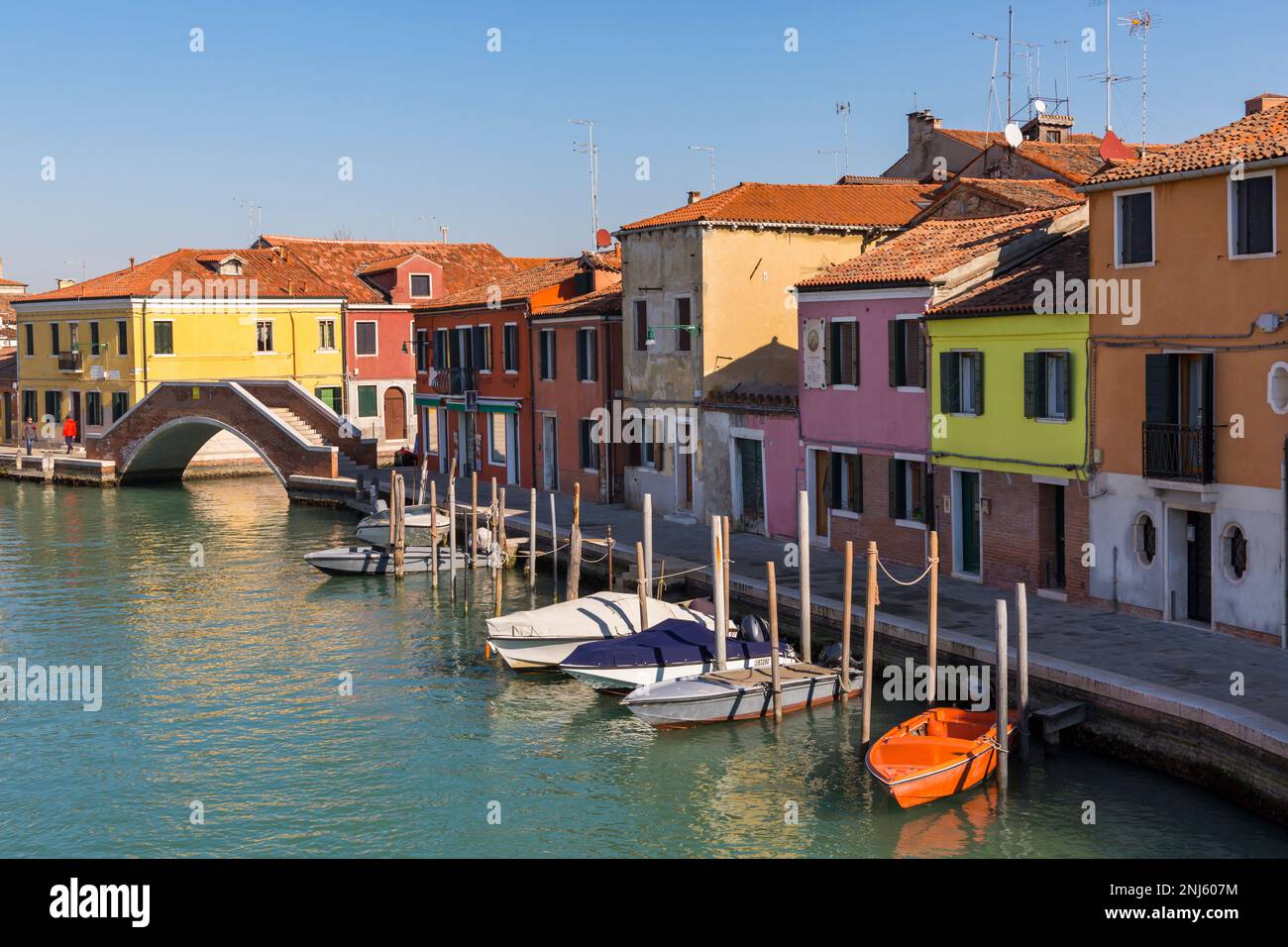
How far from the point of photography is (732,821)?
16.7 meters

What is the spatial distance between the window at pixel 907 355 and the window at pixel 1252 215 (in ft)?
22.6

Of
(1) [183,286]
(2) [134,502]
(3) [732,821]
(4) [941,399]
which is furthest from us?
(1) [183,286]

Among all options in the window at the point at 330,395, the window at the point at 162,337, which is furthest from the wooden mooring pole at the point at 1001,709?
the window at the point at 162,337

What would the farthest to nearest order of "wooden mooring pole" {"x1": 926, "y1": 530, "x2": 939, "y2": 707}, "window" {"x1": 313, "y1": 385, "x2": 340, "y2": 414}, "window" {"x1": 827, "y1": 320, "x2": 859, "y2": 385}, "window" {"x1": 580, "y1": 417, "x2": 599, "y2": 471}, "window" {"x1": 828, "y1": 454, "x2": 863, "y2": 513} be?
"window" {"x1": 313, "y1": 385, "x2": 340, "y2": 414}
"window" {"x1": 580, "y1": 417, "x2": 599, "y2": 471}
"window" {"x1": 828, "y1": 454, "x2": 863, "y2": 513}
"window" {"x1": 827, "y1": 320, "x2": 859, "y2": 385}
"wooden mooring pole" {"x1": 926, "y1": 530, "x2": 939, "y2": 707}

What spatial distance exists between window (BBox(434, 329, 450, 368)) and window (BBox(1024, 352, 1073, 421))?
26.0 meters

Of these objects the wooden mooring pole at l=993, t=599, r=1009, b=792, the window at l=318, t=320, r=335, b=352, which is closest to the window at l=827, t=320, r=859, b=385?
the wooden mooring pole at l=993, t=599, r=1009, b=792

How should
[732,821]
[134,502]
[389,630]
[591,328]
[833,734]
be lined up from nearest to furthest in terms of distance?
[732,821] < [833,734] < [389,630] < [591,328] < [134,502]

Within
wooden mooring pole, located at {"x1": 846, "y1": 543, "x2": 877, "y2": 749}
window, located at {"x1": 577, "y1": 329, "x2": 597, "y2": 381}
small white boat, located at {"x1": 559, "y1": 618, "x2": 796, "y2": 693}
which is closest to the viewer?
wooden mooring pole, located at {"x1": 846, "y1": 543, "x2": 877, "y2": 749}

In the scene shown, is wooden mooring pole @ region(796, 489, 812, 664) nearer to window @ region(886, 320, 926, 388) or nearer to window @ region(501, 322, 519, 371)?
window @ region(886, 320, 926, 388)

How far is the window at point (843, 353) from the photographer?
2733 centimetres

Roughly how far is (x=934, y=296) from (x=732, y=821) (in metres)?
11.7

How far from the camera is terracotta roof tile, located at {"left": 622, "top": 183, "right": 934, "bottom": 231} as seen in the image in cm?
3231
